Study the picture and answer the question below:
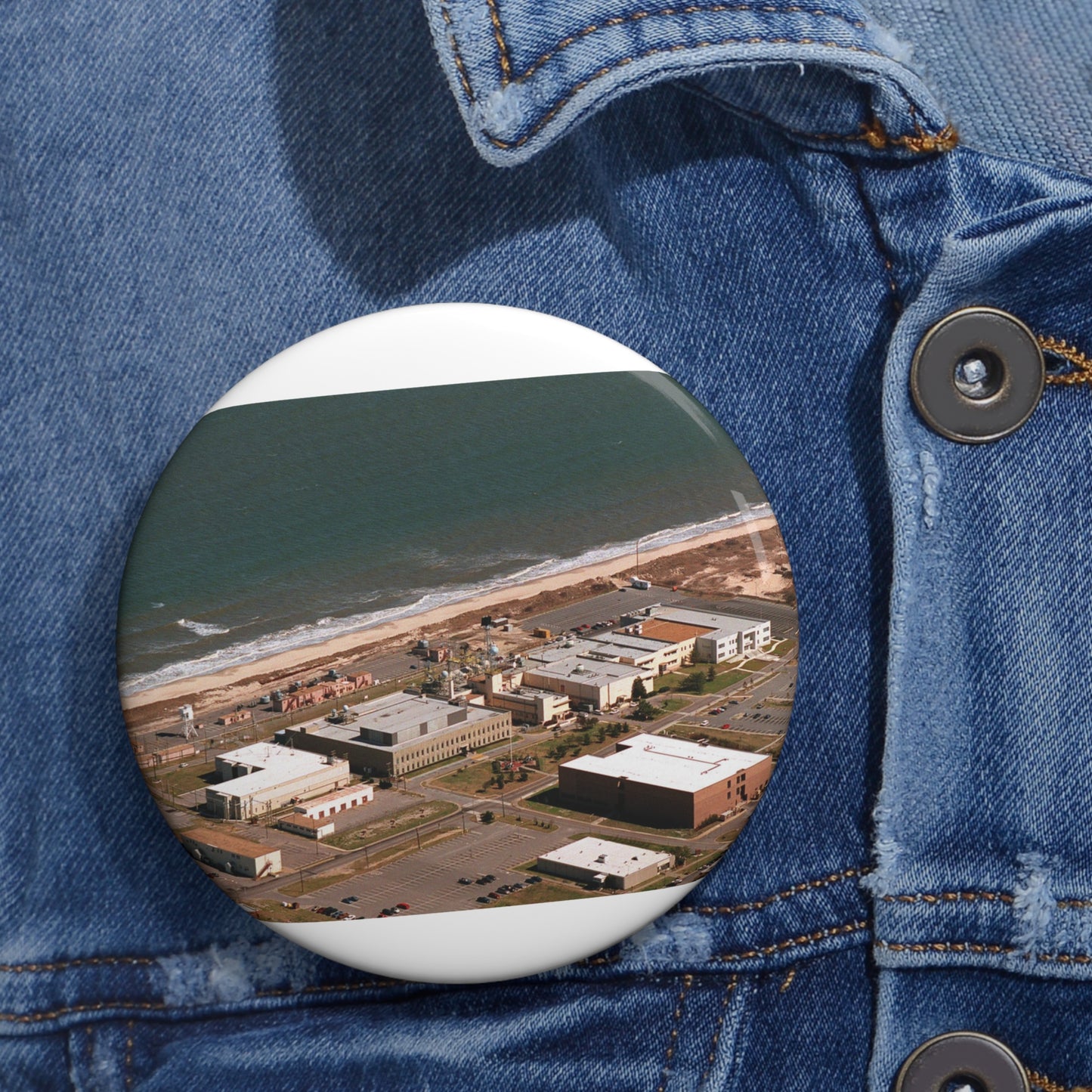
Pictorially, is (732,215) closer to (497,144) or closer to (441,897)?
(497,144)

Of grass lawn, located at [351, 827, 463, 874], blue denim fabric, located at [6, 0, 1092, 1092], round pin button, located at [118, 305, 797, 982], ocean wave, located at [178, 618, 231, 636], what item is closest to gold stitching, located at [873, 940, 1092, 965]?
blue denim fabric, located at [6, 0, 1092, 1092]

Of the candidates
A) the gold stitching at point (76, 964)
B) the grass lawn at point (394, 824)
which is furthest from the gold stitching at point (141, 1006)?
the grass lawn at point (394, 824)

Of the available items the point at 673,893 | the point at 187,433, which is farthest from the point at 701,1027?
the point at 187,433

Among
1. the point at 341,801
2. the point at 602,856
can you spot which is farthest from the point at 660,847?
the point at 341,801

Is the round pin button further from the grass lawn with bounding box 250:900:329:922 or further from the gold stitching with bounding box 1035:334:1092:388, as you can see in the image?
the gold stitching with bounding box 1035:334:1092:388

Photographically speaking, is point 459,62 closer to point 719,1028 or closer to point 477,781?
point 477,781

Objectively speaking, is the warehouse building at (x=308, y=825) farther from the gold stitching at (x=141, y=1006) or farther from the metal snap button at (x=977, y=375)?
the metal snap button at (x=977, y=375)
